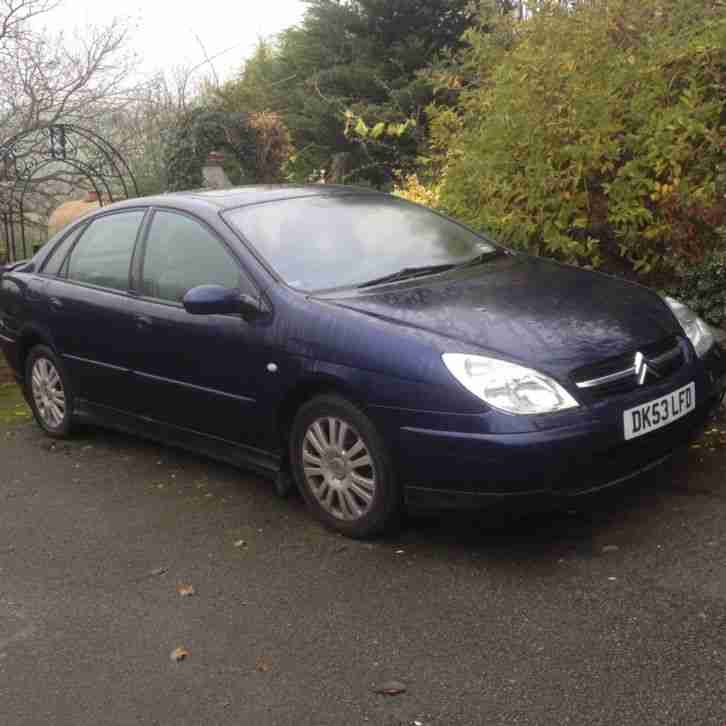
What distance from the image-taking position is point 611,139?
6691mm

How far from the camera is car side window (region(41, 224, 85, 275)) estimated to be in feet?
20.4

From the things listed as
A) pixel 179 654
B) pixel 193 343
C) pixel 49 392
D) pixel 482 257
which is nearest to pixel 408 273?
pixel 482 257

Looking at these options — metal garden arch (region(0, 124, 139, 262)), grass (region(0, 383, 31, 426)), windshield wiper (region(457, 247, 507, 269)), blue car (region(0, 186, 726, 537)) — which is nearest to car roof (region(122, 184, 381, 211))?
blue car (region(0, 186, 726, 537))

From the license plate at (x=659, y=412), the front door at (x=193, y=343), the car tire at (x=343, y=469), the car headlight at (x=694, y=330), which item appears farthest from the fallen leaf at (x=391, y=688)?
the car headlight at (x=694, y=330)

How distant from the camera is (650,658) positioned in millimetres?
3191

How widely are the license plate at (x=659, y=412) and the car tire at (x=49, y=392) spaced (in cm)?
357

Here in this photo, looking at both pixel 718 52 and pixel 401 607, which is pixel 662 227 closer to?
pixel 718 52

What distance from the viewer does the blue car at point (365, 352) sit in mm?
3859

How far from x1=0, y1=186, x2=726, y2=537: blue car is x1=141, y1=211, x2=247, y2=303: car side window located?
12 millimetres

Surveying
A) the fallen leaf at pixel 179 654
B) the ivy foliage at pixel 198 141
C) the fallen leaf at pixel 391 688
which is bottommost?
the fallen leaf at pixel 179 654

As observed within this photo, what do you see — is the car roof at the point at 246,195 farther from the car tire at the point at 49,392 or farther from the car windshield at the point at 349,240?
the car tire at the point at 49,392

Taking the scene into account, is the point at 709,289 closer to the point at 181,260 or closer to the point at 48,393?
the point at 181,260

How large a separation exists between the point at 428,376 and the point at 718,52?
12.8 feet

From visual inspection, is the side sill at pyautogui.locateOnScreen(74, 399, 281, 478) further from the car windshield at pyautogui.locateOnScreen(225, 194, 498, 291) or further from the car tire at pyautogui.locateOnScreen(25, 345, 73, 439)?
the car windshield at pyautogui.locateOnScreen(225, 194, 498, 291)
